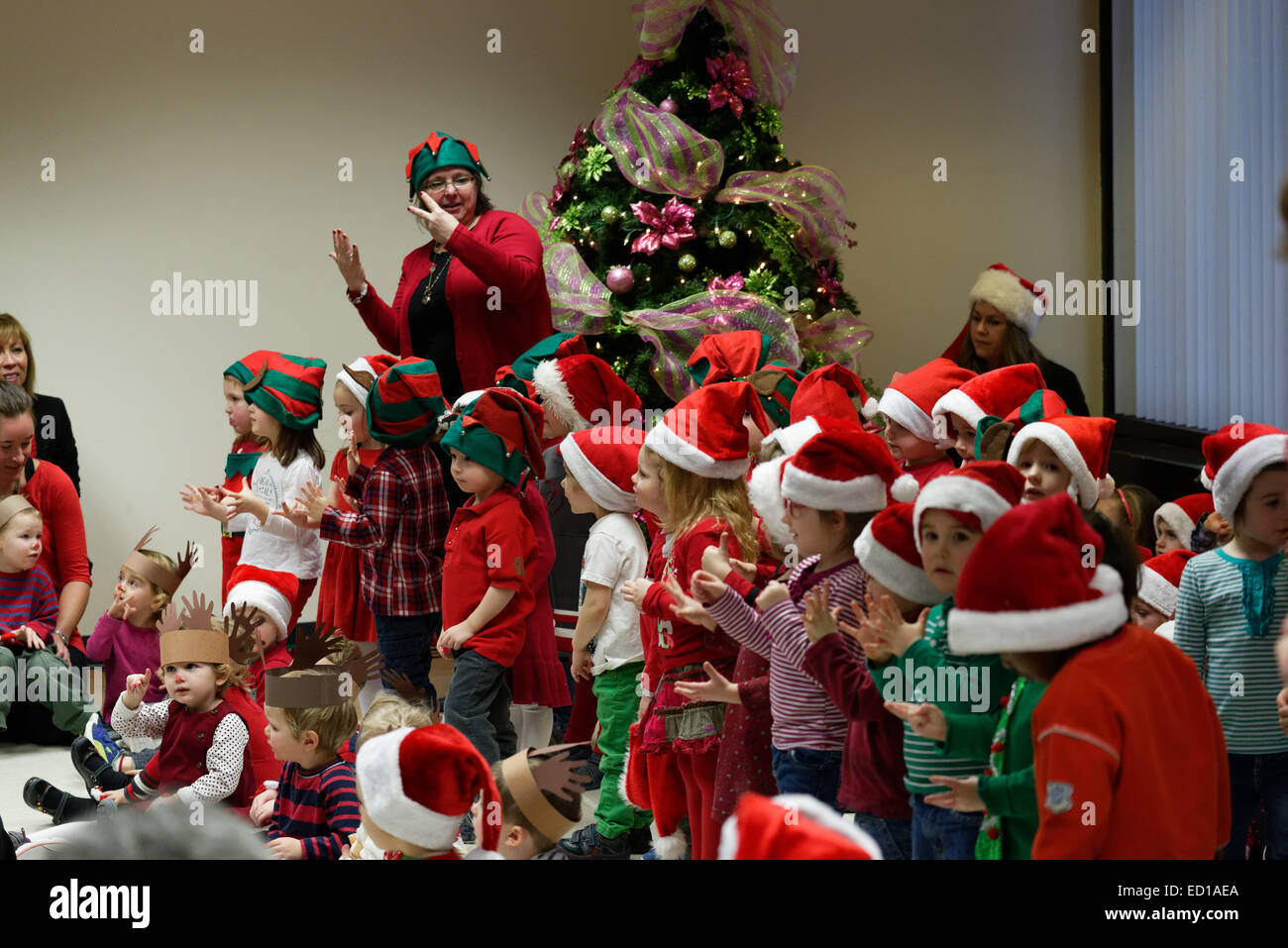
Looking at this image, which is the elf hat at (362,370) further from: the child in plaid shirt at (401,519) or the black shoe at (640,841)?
the black shoe at (640,841)

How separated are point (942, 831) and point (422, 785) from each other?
0.85 m

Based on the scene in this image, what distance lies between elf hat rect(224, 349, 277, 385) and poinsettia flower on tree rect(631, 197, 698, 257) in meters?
1.55

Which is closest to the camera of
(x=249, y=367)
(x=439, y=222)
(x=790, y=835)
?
(x=790, y=835)

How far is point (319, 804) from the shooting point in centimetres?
294

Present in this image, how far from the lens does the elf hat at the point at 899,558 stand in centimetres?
238

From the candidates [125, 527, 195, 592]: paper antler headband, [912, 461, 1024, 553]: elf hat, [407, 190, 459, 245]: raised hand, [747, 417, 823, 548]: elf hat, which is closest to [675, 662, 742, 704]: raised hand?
[747, 417, 823, 548]: elf hat

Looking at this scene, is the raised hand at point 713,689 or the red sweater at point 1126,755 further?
the raised hand at point 713,689

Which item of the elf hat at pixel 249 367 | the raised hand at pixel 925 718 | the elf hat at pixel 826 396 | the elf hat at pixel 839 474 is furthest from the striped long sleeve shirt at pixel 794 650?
the elf hat at pixel 249 367

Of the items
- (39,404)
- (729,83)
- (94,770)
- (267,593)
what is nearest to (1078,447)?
(267,593)

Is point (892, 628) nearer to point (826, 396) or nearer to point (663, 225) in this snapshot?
point (826, 396)

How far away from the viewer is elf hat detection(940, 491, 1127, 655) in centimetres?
190

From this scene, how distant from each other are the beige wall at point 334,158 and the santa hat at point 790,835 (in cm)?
571

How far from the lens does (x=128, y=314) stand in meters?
6.69

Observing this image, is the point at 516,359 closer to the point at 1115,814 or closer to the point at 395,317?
the point at 395,317
